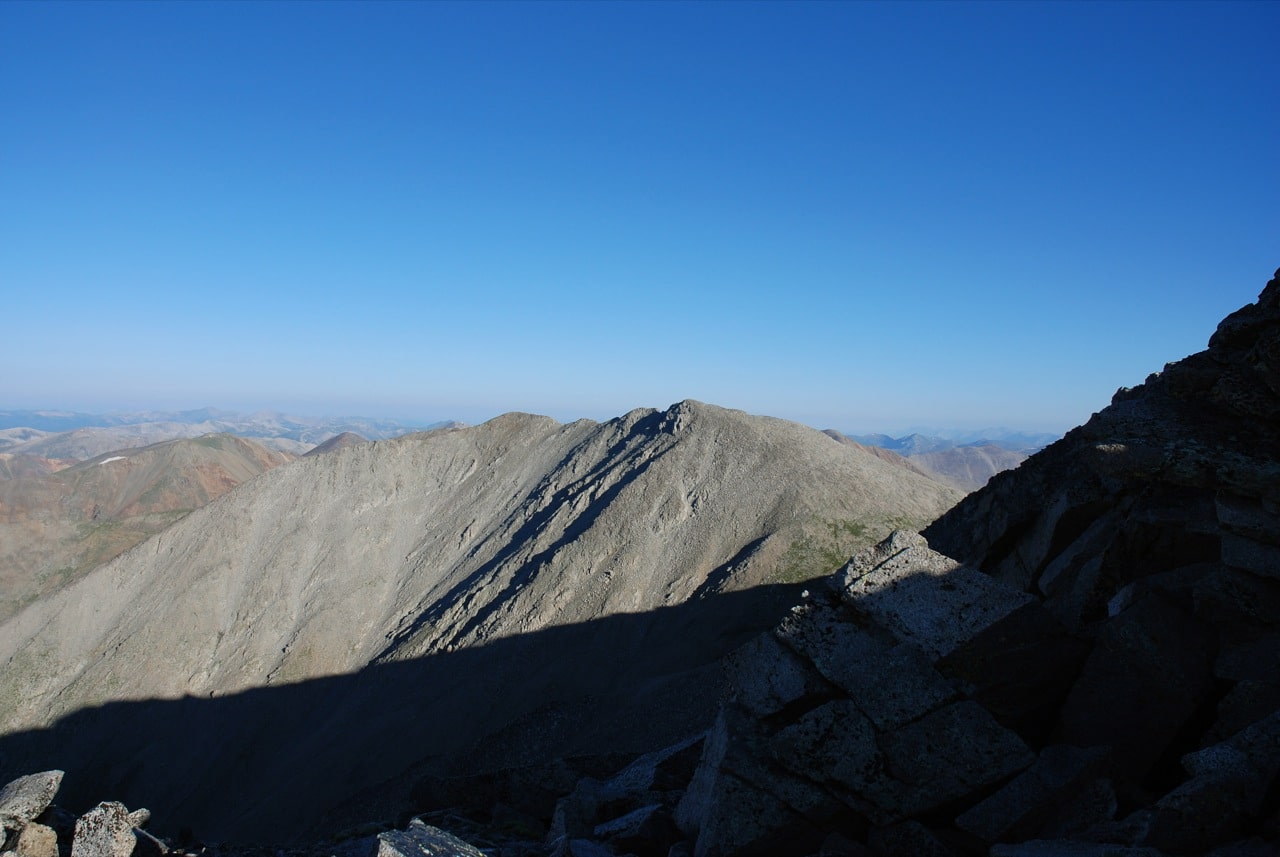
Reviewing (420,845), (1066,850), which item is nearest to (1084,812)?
(1066,850)

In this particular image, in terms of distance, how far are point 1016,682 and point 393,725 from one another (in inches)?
1365

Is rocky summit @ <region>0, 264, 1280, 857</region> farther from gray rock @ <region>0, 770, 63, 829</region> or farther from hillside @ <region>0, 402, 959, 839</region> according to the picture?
hillside @ <region>0, 402, 959, 839</region>

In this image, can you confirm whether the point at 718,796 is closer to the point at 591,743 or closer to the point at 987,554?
the point at 987,554

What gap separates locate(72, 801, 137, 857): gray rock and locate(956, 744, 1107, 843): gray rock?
11.2m

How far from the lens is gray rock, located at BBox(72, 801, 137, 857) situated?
35.5ft

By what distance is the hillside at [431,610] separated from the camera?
116 ft

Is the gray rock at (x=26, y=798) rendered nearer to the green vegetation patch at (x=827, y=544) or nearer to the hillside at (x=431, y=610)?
the hillside at (x=431, y=610)

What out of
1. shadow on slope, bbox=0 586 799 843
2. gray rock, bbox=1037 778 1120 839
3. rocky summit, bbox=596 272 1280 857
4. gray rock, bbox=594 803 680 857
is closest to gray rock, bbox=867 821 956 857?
rocky summit, bbox=596 272 1280 857

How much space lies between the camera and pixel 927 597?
1028 cm

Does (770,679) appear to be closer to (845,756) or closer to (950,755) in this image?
(845,756)

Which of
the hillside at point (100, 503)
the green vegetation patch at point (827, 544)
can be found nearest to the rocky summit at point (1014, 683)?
the green vegetation patch at point (827, 544)

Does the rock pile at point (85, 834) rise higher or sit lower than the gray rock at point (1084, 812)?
lower

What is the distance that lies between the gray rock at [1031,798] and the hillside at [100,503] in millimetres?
91200

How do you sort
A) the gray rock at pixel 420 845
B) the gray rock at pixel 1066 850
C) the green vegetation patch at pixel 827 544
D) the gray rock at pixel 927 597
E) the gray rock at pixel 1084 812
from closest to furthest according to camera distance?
the gray rock at pixel 1066 850, the gray rock at pixel 1084 812, the gray rock at pixel 420 845, the gray rock at pixel 927 597, the green vegetation patch at pixel 827 544
